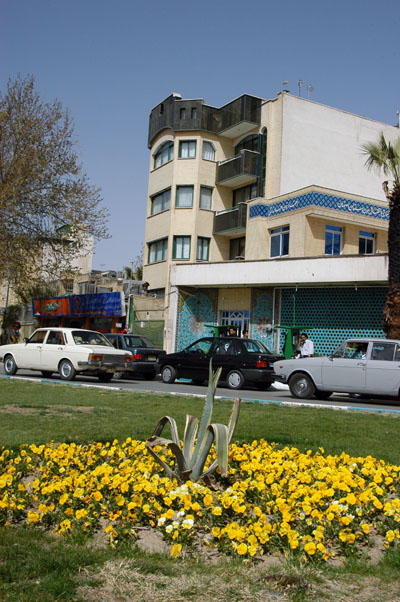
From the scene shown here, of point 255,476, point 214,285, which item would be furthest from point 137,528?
point 214,285

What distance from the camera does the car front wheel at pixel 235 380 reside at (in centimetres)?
1957

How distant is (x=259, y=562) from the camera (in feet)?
12.5

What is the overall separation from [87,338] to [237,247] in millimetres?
17034

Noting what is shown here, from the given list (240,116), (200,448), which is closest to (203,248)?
(240,116)

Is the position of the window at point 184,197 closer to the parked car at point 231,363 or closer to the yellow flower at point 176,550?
the parked car at point 231,363

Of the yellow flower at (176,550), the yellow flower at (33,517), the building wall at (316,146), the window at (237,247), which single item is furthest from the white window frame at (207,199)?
the yellow flower at (176,550)

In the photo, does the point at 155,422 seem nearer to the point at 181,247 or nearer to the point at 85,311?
the point at 181,247

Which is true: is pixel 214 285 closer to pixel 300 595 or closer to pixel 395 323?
pixel 395 323

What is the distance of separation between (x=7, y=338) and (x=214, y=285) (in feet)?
76.3

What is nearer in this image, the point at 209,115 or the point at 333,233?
the point at 333,233

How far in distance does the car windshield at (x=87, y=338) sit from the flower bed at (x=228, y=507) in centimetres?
1493

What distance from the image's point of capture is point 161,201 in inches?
1465

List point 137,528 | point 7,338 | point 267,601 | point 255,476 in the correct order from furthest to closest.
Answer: point 7,338 < point 255,476 < point 137,528 < point 267,601

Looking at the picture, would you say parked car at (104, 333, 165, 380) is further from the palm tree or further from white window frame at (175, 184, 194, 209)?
white window frame at (175, 184, 194, 209)
